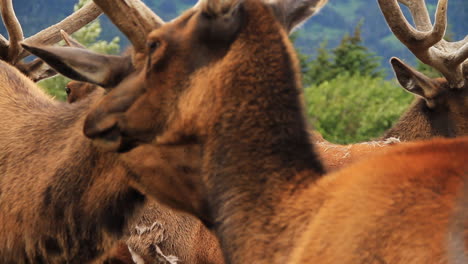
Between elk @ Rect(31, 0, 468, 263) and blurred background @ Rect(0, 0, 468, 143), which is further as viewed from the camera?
blurred background @ Rect(0, 0, 468, 143)

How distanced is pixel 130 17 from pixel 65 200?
1.00m

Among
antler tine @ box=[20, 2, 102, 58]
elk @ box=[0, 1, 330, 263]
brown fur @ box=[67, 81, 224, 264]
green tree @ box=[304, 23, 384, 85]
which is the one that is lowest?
green tree @ box=[304, 23, 384, 85]

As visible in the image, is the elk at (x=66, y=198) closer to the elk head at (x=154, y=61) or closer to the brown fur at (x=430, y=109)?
the elk head at (x=154, y=61)

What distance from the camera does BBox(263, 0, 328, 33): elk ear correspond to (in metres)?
3.36

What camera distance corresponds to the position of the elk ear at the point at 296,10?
11.0 feet

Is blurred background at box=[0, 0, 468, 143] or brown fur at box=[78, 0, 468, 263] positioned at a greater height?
brown fur at box=[78, 0, 468, 263]

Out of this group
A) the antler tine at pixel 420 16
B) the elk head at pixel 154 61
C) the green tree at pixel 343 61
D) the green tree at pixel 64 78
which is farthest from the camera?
the green tree at pixel 343 61

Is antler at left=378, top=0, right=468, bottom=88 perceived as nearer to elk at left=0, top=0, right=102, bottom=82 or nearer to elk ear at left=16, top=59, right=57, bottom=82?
elk at left=0, top=0, right=102, bottom=82

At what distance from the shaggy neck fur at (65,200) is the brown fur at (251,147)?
1.36ft

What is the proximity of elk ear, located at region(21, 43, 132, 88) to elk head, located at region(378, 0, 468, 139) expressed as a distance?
4.15 metres

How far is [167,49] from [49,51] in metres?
0.64

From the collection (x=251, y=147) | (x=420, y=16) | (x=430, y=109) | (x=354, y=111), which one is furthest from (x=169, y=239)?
(x=354, y=111)

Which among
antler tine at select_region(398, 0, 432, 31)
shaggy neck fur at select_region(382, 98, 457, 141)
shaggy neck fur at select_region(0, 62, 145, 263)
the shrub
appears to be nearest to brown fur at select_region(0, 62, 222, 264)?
shaggy neck fur at select_region(0, 62, 145, 263)

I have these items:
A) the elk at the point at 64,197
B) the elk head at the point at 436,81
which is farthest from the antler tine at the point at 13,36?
the elk head at the point at 436,81
